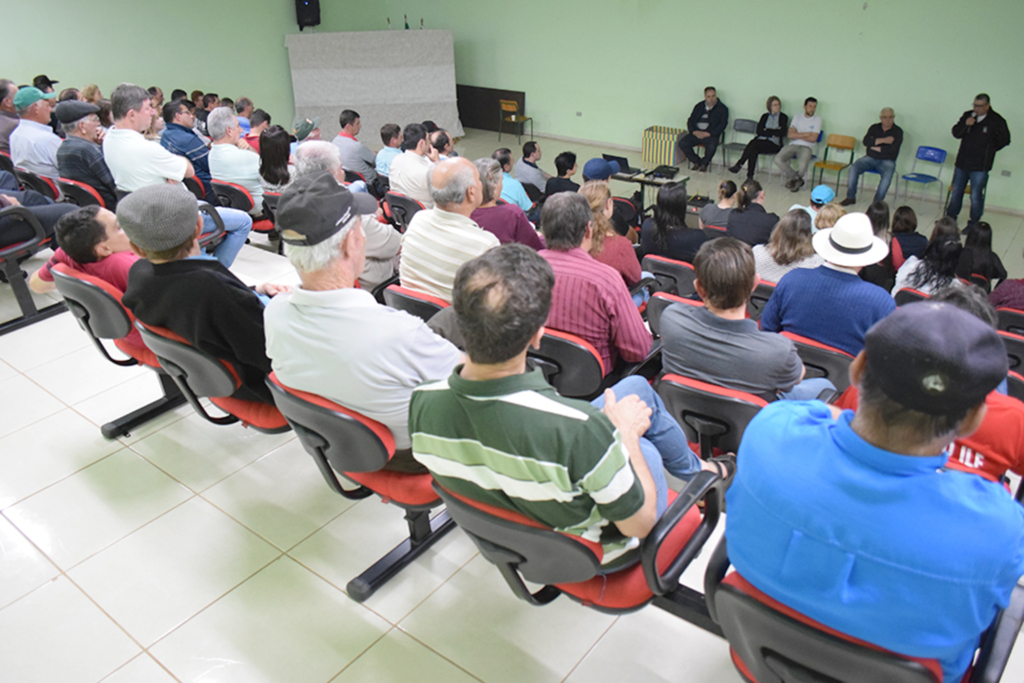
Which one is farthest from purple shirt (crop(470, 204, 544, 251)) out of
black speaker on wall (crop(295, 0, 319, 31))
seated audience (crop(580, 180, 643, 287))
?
black speaker on wall (crop(295, 0, 319, 31))

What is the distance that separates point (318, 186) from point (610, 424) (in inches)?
48.7

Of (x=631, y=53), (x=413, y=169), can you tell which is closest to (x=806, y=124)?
(x=631, y=53)

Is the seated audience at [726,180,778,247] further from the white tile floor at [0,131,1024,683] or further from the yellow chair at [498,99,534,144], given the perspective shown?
the yellow chair at [498,99,534,144]

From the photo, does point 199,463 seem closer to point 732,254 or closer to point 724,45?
point 732,254

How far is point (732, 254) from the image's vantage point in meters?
2.15

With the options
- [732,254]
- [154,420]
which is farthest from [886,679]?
[154,420]

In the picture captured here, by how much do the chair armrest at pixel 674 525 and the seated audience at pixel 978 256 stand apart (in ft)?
11.3

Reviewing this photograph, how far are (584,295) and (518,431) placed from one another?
131 cm

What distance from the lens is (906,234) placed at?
15.6 ft

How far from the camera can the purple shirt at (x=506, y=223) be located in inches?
141

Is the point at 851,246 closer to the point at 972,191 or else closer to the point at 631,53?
the point at 972,191

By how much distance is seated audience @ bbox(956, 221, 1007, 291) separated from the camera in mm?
4145

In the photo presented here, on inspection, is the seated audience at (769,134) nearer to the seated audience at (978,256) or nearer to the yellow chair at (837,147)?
the yellow chair at (837,147)

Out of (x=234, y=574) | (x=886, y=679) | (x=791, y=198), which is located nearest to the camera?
(x=886, y=679)
